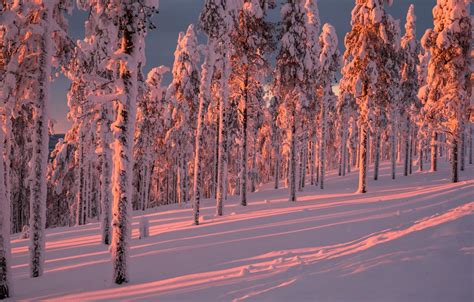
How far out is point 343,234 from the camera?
1276 cm

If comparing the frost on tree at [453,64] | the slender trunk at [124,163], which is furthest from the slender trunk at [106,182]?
the frost on tree at [453,64]

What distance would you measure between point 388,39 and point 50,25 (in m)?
20.1

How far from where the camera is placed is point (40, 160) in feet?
37.9

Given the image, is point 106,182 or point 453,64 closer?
point 106,182

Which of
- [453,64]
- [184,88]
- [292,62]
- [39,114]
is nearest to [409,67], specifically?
[453,64]

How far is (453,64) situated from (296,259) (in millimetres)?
20415

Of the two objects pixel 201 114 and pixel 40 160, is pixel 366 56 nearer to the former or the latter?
pixel 201 114

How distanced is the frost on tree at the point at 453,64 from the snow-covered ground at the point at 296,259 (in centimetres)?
687

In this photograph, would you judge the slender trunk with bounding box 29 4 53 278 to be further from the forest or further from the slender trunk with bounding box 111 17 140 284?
the slender trunk with bounding box 111 17 140 284

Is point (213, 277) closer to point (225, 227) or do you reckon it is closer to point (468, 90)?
point (225, 227)

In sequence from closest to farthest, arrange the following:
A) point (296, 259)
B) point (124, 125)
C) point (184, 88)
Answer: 1. point (124, 125)
2. point (296, 259)
3. point (184, 88)

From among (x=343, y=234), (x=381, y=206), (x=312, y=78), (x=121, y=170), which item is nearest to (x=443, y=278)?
(x=343, y=234)

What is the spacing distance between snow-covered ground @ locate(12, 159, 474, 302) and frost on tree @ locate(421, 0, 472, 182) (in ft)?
22.6

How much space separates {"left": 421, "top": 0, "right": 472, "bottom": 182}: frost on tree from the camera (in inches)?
918
